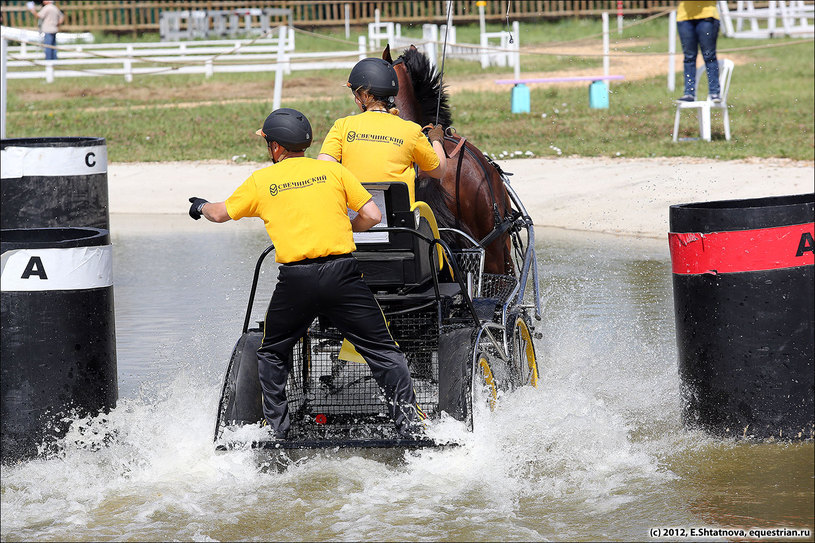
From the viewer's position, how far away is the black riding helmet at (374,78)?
6055 mm

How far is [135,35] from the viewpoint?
126 feet

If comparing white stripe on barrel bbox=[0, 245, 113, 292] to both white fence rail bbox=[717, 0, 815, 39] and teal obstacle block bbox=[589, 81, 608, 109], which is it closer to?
teal obstacle block bbox=[589, 81, 608, 109]

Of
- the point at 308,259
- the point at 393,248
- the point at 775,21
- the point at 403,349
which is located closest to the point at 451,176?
the point at 403,349

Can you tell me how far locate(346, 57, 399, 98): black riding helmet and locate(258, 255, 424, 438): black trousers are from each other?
3.80ft

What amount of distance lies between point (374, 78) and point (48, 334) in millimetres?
2019

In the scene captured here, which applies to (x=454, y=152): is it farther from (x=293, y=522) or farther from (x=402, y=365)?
(x=293, y=522)

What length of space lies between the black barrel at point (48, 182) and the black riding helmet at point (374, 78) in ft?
5.12

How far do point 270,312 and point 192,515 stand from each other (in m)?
0.95

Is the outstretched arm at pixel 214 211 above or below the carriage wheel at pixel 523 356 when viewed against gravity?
above

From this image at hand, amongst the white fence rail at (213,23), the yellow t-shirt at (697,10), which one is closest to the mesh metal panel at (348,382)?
the yellow t-shirt at (697,10)

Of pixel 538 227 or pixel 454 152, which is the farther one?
pixel 538 227

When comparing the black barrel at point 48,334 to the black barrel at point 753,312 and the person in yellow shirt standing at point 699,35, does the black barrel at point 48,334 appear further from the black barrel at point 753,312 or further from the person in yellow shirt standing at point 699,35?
the person in yellow shirt standing at point 699,35

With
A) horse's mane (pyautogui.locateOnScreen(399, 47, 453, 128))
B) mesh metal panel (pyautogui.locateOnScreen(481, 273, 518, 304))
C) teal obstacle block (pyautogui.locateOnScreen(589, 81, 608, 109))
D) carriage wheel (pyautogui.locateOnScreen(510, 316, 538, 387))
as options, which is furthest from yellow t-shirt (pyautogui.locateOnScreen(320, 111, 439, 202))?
teal obstacle block (pyautogui.locateOnScreen(589, 81, 608, 109))

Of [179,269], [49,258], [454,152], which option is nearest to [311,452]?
[49,258]
